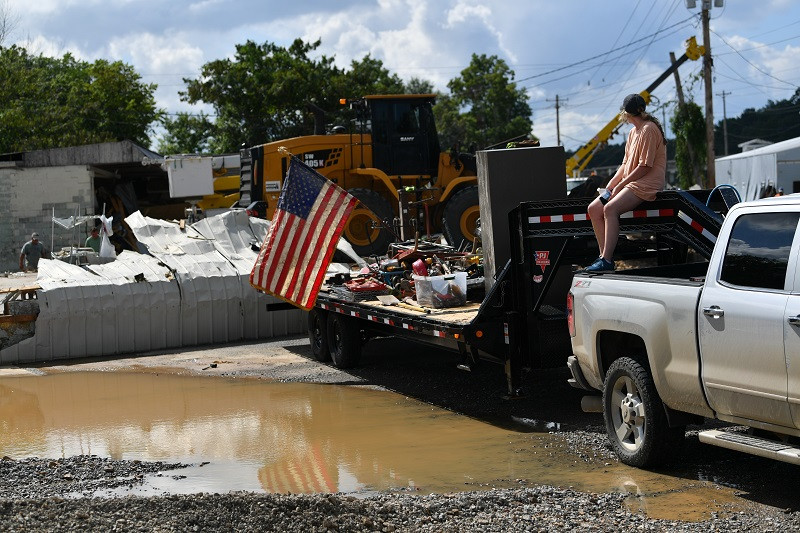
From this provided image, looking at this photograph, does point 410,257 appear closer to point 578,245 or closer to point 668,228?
point 578,245

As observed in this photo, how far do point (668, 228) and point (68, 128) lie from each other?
53.2 meters

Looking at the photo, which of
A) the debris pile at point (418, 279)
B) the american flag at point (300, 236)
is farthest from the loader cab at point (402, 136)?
the american flag at point (300, 236)

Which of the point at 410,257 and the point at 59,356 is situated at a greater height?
the point at 410,257

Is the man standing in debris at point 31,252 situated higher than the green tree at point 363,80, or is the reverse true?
the green tree at point 363,80

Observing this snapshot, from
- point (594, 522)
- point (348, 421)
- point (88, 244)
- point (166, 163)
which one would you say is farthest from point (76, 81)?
point (594, 522)

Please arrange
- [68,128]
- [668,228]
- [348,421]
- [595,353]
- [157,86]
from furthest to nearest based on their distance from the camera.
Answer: [157,86] < [68,128] < [348,421] < [668,228] < [595,353]

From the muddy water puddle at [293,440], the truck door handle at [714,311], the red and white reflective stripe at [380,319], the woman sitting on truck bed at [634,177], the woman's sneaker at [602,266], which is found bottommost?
the muddy water puddle at [293,440]

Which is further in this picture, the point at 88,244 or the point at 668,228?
the point at 88,244

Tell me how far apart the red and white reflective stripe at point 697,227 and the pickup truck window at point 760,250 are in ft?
8.05

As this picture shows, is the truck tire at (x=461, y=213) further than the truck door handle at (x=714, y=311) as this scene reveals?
Yes

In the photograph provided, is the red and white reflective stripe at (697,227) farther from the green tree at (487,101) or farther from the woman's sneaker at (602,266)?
the green tree at (487,101)

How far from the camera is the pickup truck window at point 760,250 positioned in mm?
6508

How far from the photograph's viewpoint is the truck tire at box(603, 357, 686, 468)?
753cm

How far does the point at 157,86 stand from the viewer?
64.5m
